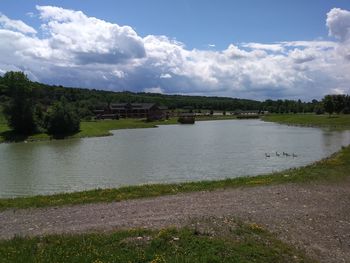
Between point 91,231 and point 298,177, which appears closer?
point 91,231

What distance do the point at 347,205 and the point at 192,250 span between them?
9568 mm

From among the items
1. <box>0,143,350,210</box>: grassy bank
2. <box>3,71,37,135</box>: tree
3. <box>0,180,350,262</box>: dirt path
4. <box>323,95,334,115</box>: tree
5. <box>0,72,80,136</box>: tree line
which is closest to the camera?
<box>0,180,350,262</box>: dirt path

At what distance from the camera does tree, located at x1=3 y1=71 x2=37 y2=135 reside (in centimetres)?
9744

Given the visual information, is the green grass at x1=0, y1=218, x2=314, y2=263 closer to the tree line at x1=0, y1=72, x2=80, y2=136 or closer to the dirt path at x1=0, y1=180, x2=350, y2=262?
the dirt path at x1=0, y1=180, x2=350, y2=262

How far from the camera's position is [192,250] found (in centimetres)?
1173

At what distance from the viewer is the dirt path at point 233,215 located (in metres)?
14.0

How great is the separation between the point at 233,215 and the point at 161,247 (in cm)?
469

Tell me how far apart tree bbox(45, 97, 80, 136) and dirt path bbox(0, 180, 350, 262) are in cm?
8208

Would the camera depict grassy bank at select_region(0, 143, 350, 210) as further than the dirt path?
Yes

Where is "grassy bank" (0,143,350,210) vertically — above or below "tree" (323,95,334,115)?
below

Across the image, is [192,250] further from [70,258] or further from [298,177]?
[298,177]

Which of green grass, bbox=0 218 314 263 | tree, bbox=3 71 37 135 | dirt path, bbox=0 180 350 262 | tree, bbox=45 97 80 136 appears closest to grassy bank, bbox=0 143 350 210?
dirt path, bbox=0 180 350 262

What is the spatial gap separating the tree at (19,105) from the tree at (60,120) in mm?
3728

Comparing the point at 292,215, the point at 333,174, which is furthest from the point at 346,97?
the point at 292,215
